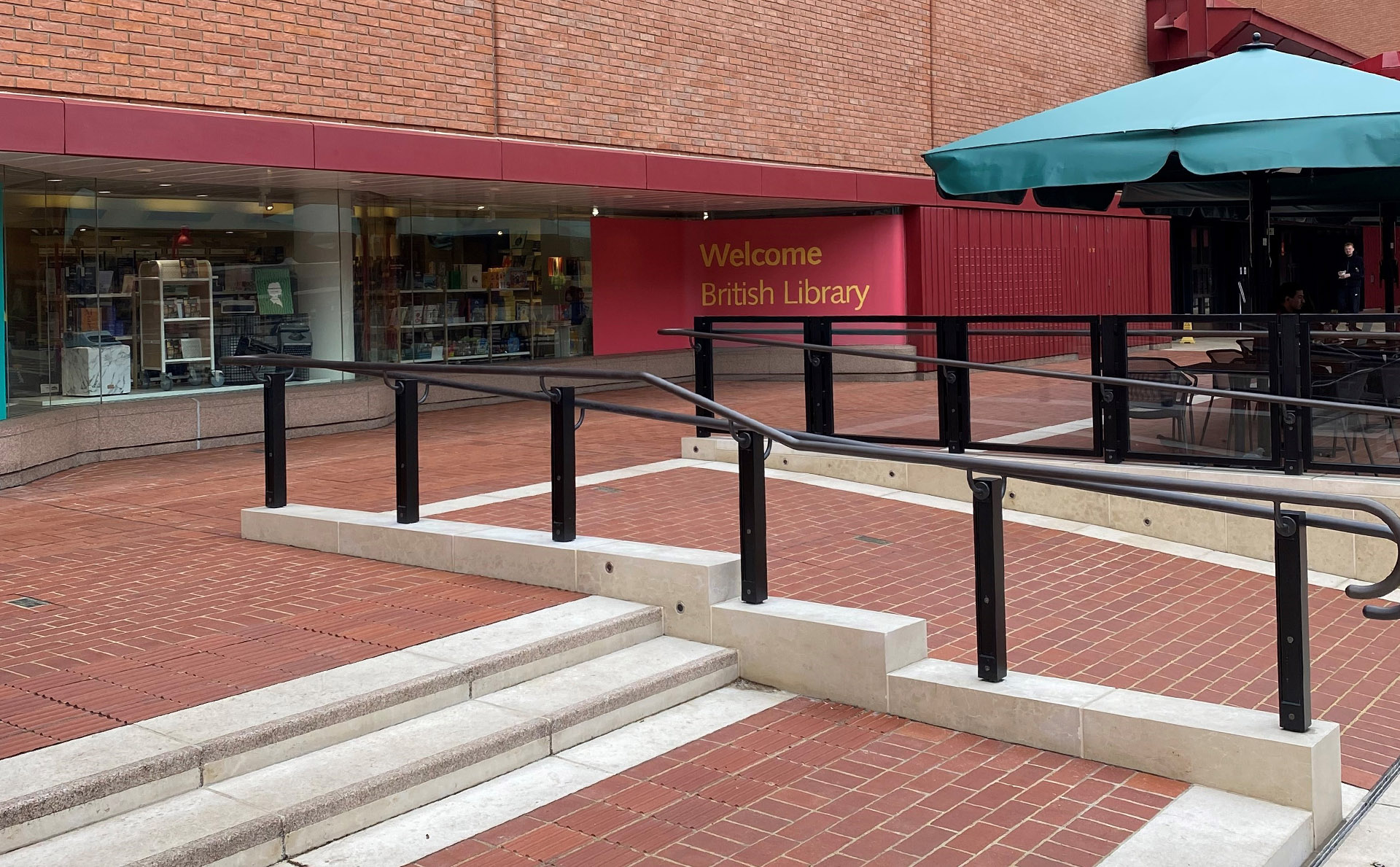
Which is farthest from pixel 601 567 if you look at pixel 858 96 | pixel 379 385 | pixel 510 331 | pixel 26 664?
pixel 858 96

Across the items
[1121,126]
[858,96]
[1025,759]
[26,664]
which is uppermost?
[858,96]

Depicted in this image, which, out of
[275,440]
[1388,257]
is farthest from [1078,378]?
[1388,257]

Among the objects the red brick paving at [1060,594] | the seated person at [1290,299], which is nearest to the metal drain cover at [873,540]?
the red brick paving at [1060,594]

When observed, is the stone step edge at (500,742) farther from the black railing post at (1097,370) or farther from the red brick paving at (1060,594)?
the black railing post at (1097,370)

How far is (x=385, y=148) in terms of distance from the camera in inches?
486

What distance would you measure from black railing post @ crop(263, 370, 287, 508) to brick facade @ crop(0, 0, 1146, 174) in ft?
11.8

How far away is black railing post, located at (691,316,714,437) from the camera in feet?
37.7

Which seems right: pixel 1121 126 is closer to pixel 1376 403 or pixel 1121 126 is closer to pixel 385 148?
pixel 1376 403

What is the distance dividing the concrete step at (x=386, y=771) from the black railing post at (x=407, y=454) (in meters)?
2.03

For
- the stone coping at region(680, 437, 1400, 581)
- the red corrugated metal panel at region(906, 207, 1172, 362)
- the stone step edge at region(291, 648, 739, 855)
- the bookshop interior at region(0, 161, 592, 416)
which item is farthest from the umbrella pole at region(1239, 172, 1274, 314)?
the bookshop interior at region(0, 161, 592, 416)

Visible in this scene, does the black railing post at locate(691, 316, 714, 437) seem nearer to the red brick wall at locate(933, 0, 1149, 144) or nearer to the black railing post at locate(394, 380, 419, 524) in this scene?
the black railing post at locate(394, 380, 419, 524)

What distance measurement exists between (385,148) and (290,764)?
863 cm

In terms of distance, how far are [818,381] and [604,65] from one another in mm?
5544

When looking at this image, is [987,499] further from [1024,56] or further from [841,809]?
[1024,56]
